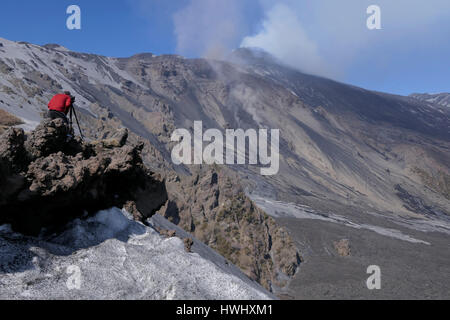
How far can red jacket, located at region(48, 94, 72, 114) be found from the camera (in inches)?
252

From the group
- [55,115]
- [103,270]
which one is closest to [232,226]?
[55,115]

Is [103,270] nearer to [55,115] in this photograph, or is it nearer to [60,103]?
[55,115]

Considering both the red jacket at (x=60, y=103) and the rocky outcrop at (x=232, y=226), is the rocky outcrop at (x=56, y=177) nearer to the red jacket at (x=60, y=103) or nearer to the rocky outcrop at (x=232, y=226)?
the red jacket at (x=60, y=103)

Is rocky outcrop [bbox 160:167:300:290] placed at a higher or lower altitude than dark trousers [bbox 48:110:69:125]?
lower

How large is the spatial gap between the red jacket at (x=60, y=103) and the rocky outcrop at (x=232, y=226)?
1246 cm

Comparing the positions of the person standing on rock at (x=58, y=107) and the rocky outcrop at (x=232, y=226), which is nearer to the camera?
the person standing on rock at (x=58, y=107)

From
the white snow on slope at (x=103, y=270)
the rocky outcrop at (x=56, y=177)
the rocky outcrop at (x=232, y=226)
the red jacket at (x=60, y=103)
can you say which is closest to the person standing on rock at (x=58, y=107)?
the red jacket at (x=60, y=103)

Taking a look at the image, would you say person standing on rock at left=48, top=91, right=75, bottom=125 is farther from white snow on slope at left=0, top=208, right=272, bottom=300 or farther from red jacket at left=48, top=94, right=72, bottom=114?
white snow on slope at left=0, top=208, right=272, bottom=300

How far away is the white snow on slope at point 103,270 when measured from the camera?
4.36 metres

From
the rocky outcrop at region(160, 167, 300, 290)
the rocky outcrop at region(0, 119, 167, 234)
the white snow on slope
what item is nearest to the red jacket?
the rocky outcrop at region(0, 119, 167, 234)

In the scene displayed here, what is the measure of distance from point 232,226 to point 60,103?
51.5 ft

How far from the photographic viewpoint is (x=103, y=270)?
16.2 ft

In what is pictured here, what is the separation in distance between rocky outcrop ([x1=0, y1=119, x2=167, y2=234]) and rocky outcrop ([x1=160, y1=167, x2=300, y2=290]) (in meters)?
11.6

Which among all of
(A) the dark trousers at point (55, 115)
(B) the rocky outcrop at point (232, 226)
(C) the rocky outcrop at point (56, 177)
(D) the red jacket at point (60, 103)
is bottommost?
(B) the rocky outcrop at point (232, 226)
